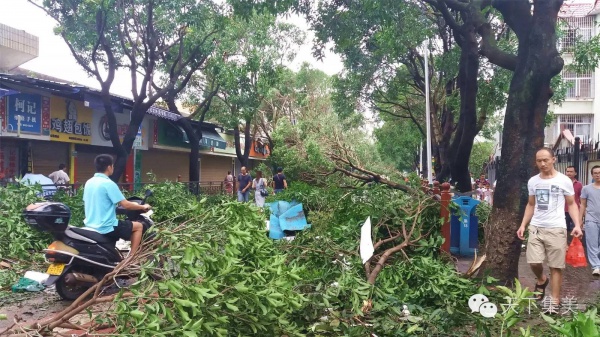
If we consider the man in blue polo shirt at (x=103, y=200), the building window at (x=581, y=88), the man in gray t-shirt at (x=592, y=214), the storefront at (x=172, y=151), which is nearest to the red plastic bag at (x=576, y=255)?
the man in gray t-shirt at (x=592, y=214)

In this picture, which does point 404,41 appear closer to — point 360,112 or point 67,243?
point 67,243

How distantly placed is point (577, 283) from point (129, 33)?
13.8 m

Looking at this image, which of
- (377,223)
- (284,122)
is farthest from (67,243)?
(284,122)

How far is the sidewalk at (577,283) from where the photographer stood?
6043mm

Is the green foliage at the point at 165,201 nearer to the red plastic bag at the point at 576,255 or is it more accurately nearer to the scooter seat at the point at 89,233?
the scooter seat at the point at 89,233

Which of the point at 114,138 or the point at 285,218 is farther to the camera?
the point at 114,138

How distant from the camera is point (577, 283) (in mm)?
6836

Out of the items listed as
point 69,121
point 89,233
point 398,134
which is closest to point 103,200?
point 89,233

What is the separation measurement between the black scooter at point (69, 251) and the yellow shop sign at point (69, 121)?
11.9 metres

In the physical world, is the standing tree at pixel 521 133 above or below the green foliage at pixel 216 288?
above

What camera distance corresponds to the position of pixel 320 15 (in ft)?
34.8

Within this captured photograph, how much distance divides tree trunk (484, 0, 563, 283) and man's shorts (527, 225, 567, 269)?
0.43 m

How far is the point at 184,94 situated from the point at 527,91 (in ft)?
67.7

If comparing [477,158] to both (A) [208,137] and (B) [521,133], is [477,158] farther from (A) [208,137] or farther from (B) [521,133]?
(B) [521,133]
